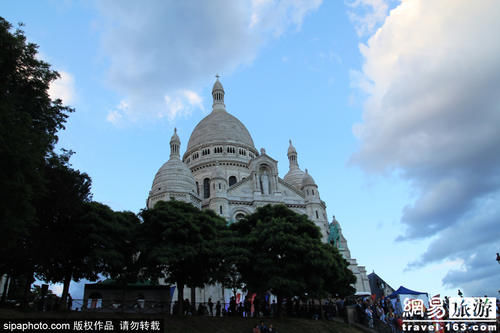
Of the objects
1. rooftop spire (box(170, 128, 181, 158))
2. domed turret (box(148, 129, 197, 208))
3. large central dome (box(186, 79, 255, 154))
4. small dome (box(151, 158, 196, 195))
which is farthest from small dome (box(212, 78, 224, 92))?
small dome (box(151, 158, 196, 195))

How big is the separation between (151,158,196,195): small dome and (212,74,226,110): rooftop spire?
27297 mm

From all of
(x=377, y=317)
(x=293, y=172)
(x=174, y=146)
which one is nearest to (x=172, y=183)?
(x=174, y=146)

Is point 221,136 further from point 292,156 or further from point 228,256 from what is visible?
point 228,256

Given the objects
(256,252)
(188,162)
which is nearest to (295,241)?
(256,252)

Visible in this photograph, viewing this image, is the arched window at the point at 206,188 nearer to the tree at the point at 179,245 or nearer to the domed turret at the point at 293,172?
the domed turret at the point at 293,172

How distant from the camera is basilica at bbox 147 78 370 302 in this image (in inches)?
2028

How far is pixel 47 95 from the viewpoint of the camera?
22.2 metres

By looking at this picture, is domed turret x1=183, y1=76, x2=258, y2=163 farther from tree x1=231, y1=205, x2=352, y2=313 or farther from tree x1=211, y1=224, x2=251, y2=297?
tree x1=211, y1=224, x2=251, y2=297

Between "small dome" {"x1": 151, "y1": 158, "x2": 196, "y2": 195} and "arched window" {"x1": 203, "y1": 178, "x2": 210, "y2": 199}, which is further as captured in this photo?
"arched window" {"x1": 203, "y1": 178, "x2": 210, "y2": 199}

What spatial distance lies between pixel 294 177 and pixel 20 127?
51.4m

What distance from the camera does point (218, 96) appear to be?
82.1m

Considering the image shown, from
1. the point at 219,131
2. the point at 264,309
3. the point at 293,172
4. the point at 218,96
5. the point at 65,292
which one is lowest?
the point at 264,309

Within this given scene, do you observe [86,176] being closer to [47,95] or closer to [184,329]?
[47,95]

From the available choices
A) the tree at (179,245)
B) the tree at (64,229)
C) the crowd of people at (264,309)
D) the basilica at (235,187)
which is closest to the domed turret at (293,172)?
the basilica at (235,187)
